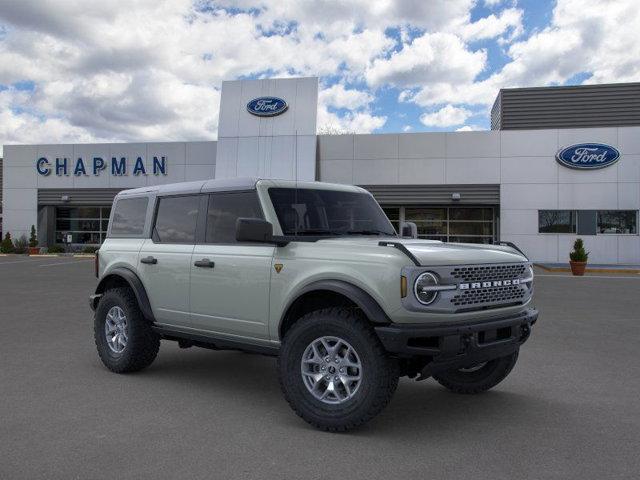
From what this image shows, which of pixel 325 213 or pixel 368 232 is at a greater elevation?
pixel 325 213

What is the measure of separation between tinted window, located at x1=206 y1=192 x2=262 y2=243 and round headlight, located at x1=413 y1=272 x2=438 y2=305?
1718mm

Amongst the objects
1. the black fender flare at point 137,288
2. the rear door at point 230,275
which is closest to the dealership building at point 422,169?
the black fender flare at point 137,288

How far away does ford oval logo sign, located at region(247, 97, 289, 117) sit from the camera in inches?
1145

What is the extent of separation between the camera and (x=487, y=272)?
463cm

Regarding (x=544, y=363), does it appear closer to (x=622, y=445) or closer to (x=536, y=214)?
(x=622, y=445)

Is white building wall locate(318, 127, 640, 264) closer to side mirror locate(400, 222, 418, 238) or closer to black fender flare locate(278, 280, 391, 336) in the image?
side mirror locate(400, 222, 418, 238)

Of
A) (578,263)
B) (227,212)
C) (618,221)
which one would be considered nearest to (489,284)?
(227,212)

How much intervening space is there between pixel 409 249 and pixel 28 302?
10.4m

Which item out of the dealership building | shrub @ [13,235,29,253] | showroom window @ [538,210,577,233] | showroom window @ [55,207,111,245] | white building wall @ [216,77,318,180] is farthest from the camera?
showroom window @ [55,207,111,245]

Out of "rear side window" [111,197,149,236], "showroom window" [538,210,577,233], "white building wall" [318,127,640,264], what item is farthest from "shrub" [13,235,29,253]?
"rear side window" [111,197,149,236]

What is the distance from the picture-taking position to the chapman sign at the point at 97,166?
32.0 meters

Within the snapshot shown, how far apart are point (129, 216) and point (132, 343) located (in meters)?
1.47

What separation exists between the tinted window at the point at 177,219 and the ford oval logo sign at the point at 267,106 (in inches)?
926

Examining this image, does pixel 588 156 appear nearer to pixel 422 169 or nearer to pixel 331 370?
pixel 422 169
